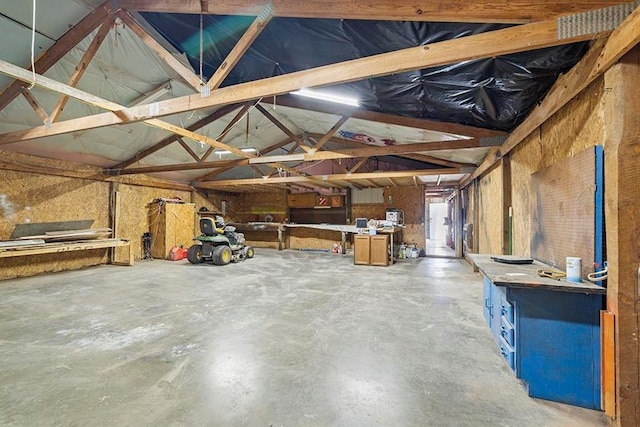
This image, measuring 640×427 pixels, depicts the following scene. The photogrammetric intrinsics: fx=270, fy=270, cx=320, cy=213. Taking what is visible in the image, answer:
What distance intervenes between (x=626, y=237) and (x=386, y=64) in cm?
176

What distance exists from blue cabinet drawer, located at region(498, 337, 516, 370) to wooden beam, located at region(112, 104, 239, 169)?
513cm

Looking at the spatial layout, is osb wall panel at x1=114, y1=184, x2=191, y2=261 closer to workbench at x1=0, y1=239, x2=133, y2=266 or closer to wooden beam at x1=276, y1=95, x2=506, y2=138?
workbench at x1=0, y1=239, x2=133, y2=266

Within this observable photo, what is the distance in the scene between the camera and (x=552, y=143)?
247 cm

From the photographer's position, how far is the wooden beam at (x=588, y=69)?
1.36 metres

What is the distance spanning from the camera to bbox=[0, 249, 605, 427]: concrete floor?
1.55 meters

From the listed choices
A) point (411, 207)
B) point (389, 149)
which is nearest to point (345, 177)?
point (389, 149)

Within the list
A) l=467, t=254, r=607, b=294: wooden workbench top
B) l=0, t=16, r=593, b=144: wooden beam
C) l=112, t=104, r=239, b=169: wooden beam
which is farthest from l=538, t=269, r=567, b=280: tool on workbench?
l=112, t=104, r=239, b=169: wooden beam

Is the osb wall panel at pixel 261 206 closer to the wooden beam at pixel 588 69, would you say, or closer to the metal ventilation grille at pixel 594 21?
the wooden beam at pixel 588 69

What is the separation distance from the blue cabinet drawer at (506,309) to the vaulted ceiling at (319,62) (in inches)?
61.4

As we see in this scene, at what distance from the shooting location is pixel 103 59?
137 inches

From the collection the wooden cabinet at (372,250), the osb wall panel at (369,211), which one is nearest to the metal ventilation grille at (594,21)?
the wooden cabinet at (372,250)

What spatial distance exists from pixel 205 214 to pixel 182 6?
25.6 feet

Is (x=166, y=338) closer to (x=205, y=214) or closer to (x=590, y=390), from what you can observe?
(x=590, y=390)

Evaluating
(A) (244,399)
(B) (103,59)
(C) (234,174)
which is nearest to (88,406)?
(A) (244,399)
